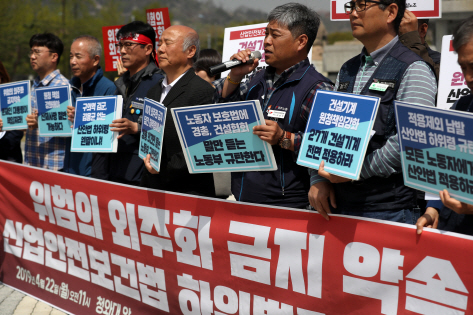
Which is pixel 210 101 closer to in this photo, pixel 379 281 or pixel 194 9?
pixel 379 281

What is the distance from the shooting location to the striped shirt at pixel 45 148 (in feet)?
15.9

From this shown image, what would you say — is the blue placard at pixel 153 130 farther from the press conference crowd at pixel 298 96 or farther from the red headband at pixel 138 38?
the red headband at pixel 138 38

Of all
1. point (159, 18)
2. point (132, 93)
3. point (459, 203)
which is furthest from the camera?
point (159, 18)

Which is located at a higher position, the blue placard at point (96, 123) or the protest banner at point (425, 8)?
the protest banner at point (425, 8)

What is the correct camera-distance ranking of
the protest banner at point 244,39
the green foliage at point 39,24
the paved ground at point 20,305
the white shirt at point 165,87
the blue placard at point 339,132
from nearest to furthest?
the blue placard at point 339,132 → the white shirt at point 165,87 → the paved ground at point 20,305 → the protest banner at point 244,39 → the green foliage at point 39,24

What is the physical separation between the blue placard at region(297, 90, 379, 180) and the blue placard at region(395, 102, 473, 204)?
0.15 m

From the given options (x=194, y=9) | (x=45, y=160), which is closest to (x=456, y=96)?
(x=45, y=160)

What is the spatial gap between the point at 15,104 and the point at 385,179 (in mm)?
3704

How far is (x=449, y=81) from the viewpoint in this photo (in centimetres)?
286

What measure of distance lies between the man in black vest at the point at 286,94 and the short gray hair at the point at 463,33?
0.85m

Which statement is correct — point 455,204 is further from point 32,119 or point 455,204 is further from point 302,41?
point 32,119

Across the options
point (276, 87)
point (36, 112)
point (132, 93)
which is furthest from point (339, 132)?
point (36, 112)

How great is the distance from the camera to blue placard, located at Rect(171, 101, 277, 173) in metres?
2.67

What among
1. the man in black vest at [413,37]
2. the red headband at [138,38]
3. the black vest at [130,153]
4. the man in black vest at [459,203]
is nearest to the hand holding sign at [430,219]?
the man in black vest at [459,203]
